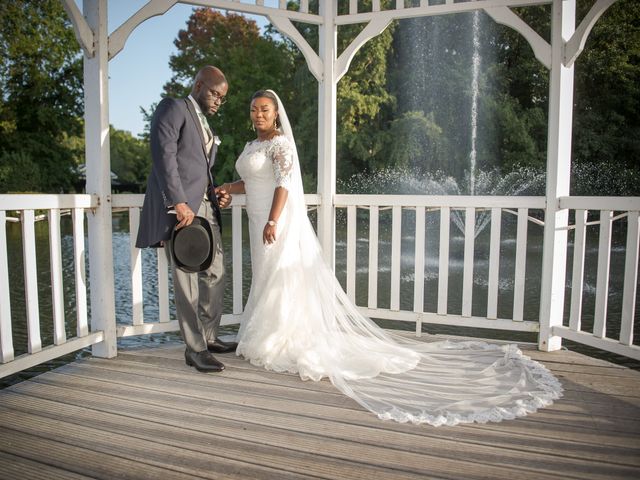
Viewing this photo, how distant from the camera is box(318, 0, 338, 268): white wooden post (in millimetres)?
3676

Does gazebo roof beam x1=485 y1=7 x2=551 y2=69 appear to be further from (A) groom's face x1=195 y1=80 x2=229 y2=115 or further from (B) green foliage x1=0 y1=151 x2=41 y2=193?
(B) green foliage x1=0 y1=151 x2=41 y2=193

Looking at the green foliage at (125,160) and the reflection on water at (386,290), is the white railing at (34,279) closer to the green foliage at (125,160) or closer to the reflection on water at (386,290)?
the reflection on water at (386,290)

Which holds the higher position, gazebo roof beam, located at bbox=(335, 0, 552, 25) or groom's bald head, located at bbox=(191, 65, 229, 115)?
gazebo roof beam, located at bbox=(335, 0, 552, 25)

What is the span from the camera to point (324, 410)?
2.31 meters

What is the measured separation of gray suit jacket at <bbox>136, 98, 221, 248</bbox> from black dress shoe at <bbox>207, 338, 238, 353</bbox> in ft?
2.54

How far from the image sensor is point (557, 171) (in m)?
3.20

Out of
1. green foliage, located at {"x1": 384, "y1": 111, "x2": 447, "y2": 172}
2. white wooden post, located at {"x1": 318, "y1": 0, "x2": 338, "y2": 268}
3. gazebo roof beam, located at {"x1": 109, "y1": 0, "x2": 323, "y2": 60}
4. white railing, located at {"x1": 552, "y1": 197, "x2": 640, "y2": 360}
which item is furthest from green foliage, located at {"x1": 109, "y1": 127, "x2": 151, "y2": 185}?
white railing, located at {"x1": 552, "y1": 197, "x2": 640, "y2": 360}

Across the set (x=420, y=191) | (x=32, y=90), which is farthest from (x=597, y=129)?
(x=32, y=90)

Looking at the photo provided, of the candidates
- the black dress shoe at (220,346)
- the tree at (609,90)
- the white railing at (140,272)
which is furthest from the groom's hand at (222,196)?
the tree at (609,90)

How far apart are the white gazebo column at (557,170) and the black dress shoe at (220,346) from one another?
6.63 feet

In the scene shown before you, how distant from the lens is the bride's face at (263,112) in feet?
9.71

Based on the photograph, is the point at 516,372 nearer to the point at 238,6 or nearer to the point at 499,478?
the point at 499,478

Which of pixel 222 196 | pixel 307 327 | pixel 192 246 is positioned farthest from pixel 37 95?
pixel 307 327

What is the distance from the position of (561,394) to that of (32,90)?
82.5ft
